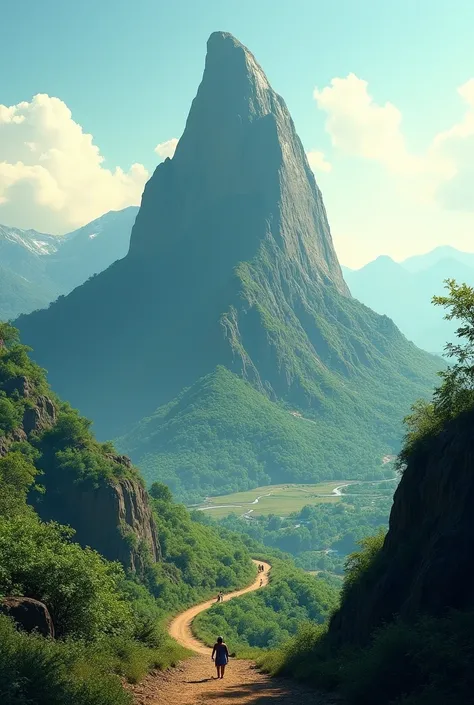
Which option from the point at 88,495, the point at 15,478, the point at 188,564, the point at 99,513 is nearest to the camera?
the point at 15,478

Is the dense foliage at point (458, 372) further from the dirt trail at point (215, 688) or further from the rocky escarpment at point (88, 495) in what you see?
the rocky escarpment at point (88, 495)

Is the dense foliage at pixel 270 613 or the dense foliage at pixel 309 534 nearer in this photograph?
the dense foliage at pixel 270 613

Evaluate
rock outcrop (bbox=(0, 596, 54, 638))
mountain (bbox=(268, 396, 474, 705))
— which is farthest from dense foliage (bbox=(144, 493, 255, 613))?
rock outcrop (bbox=(0, 596, 54, 638))

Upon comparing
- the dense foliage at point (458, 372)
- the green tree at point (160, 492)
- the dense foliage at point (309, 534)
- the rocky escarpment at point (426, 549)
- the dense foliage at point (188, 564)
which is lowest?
the dense foliage at point (309, 534)

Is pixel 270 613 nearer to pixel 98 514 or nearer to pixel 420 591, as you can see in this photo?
pixel 98 514

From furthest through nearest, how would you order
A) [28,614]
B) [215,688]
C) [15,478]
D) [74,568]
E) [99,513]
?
[99,513] < [15,478] < [215,688] < [74,568] < [28,614]

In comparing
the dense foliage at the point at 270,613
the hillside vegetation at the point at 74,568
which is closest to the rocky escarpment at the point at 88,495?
the hillside vegetation at the point at 74,568

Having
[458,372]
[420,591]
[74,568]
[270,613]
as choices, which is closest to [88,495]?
[270,613]
